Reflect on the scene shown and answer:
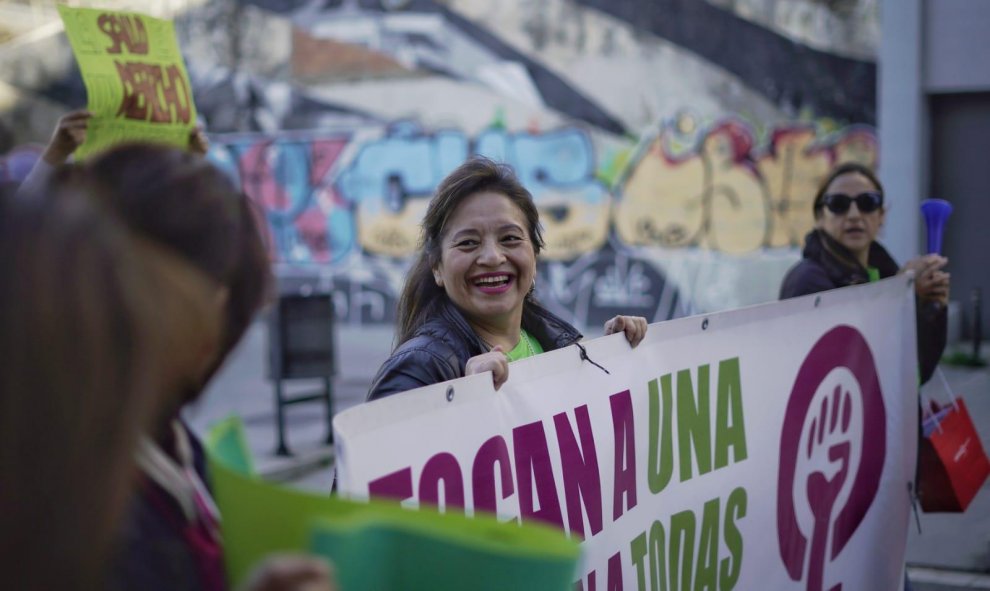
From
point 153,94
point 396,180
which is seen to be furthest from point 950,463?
point 396,180

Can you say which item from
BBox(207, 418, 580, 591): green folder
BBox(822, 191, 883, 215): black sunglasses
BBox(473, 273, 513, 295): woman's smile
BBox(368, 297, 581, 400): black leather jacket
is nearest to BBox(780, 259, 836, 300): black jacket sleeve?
BBox(822, 191, 883, 215): black sunglasses

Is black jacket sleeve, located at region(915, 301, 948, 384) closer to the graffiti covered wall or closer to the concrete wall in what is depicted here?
the concrete wall

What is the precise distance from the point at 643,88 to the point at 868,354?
10.6m

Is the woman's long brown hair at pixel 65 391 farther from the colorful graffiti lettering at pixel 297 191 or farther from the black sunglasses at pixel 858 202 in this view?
the colorful graffiti lettering at pixel 297 191

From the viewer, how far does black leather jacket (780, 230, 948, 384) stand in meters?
4.32

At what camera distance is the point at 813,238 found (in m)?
4.54

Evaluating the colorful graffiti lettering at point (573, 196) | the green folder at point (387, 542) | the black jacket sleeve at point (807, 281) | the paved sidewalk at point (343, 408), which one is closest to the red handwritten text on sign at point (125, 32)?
the paved sidewalk at point (343, 408)

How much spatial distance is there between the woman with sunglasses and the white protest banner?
0.52 ft

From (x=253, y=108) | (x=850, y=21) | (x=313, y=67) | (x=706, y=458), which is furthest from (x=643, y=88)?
(x=706, y=458)

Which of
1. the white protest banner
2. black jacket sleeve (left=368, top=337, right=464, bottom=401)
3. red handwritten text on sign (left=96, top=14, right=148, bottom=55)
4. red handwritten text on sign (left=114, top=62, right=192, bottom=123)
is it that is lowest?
the white protest banner

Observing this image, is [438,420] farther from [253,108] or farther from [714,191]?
[253,108]

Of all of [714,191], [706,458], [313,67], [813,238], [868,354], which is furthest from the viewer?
[313,67]

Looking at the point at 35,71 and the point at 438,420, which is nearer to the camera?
the point at 438,420

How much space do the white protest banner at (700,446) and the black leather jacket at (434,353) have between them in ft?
0.65
